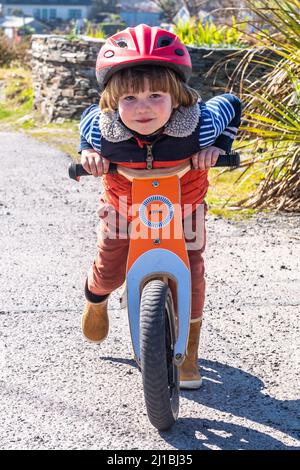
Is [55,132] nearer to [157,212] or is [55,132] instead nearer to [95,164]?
[95,164]

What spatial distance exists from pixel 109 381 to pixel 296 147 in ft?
11.0

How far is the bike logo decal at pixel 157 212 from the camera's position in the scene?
344cm

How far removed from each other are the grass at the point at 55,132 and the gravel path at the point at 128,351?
1.88 feet

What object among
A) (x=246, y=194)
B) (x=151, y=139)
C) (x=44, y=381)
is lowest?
(x=246, y=194)

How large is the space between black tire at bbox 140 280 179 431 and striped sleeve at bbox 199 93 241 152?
644 millimetres

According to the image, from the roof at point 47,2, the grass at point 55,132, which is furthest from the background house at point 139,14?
the grass at point 55,132

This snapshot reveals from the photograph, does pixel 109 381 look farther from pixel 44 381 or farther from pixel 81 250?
pixel 81 250

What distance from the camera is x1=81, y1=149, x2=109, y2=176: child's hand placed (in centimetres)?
354

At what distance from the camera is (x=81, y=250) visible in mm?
6051

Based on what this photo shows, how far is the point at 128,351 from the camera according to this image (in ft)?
14.0

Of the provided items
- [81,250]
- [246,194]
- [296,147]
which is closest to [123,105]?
[81,250]

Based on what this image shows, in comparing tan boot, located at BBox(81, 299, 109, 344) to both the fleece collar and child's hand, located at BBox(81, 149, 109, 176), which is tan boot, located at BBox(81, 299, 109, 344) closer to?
child's hand, located at BBox(81, 149, 109, 176)

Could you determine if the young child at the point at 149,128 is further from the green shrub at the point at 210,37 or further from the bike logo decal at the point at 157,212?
the green shrub at the point at 210,37
